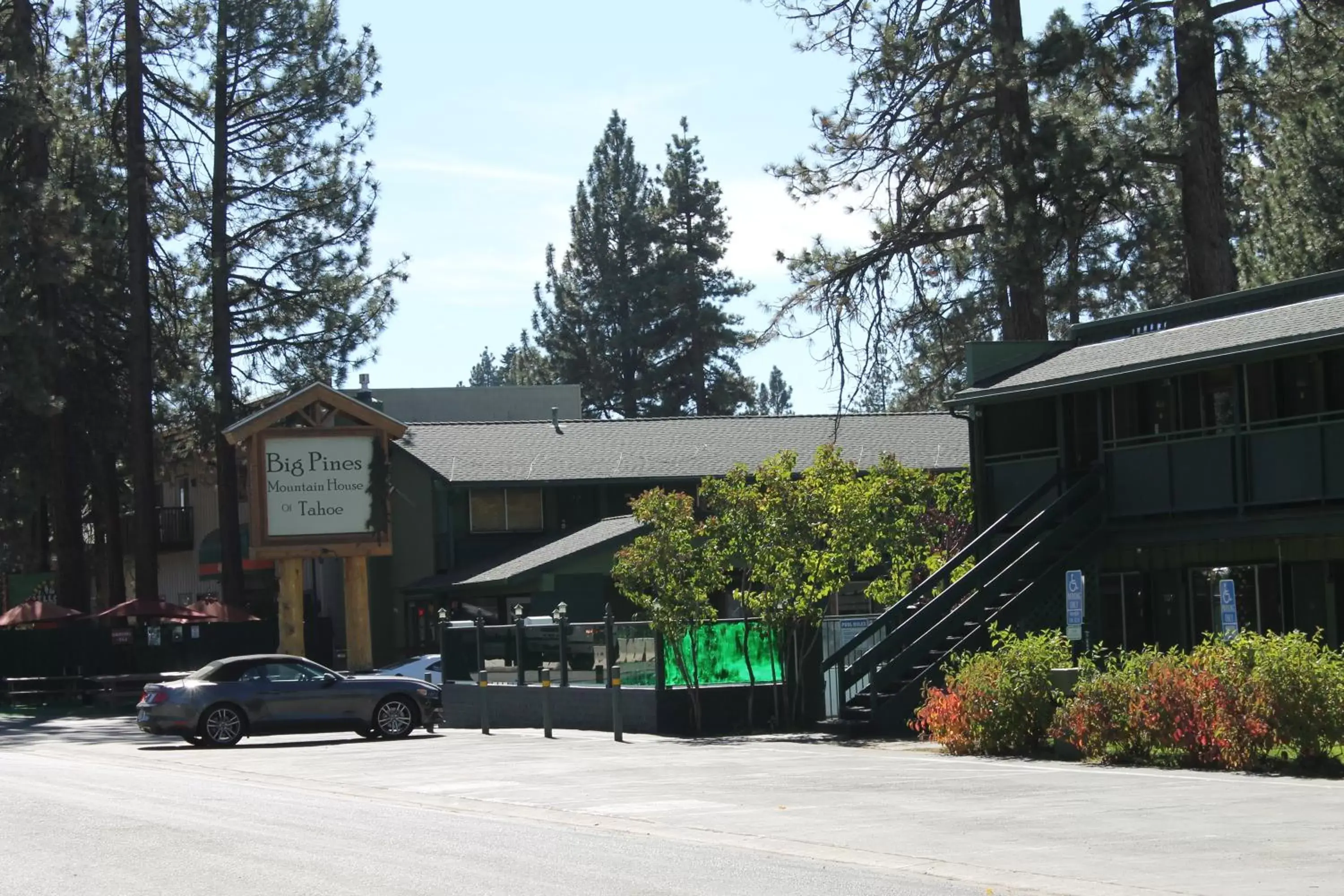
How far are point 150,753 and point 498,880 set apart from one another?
17.6 metres

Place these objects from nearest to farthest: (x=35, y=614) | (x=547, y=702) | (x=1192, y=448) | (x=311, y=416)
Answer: (x=1192, y=448)
(x=547, y=702)
(x=311, y=416)
(x=35, y=614)

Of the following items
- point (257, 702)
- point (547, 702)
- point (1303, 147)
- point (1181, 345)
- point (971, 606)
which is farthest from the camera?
point (1303, 147)

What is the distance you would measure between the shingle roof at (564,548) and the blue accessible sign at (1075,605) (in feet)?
57.2

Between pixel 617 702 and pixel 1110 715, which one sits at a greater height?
pixel 1110 715

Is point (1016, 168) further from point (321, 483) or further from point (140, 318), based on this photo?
point (140, 318)

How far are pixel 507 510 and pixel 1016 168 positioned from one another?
59.1 feet

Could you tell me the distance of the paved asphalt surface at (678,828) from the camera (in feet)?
37.4

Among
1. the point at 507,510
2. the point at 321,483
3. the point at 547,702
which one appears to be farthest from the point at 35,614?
the point at 547,702

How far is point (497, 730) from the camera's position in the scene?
30.9 meters

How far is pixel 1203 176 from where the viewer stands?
32.8 meters

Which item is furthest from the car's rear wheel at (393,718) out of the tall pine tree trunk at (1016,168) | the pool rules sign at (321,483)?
the tall pine tree trunk at (1016,168)

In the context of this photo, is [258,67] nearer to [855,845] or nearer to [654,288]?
[654,288]

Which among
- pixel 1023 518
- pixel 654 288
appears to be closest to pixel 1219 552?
pixel 1023 518

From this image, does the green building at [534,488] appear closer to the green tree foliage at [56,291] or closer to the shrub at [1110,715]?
the green tree foliage at [56,291]
